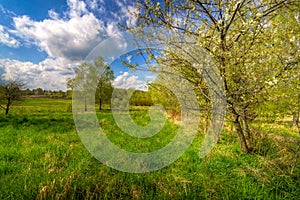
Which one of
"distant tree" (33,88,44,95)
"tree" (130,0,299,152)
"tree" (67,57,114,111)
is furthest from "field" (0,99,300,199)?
"distant tree" (33,88,44,95)

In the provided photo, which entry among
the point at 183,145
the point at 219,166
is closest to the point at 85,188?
the point at 219,166

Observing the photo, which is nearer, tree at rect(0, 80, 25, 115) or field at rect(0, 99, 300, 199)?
field at rect(0, 99, 300, 199)

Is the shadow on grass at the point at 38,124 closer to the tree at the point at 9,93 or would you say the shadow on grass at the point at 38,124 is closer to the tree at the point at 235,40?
the tree at the point at 9,93

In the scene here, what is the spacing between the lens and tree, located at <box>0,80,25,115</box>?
15570 millimetres

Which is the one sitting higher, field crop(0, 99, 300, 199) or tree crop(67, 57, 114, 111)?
tree crop(67, 57, 114, 111)

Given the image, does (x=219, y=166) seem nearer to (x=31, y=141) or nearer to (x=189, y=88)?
(x=189, y=88)

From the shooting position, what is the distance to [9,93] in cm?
1579

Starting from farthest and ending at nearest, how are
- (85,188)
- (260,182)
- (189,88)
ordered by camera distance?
(189,88) < (260,182) < (85,188)

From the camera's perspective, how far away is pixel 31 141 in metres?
7.16

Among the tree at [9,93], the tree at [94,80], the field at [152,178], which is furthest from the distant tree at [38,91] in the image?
the field at [152,178]

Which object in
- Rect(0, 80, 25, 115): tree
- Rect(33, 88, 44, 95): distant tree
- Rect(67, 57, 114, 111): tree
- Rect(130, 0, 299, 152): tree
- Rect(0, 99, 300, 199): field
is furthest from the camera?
Rect(33, 88, 44, 95): distant tree

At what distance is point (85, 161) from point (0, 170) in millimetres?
1874

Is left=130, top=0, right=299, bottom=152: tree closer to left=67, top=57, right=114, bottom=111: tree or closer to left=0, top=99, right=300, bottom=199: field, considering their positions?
left=0, top=99, right=300, bottom=199: field

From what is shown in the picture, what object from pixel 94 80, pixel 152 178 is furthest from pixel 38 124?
pixel 152 178
